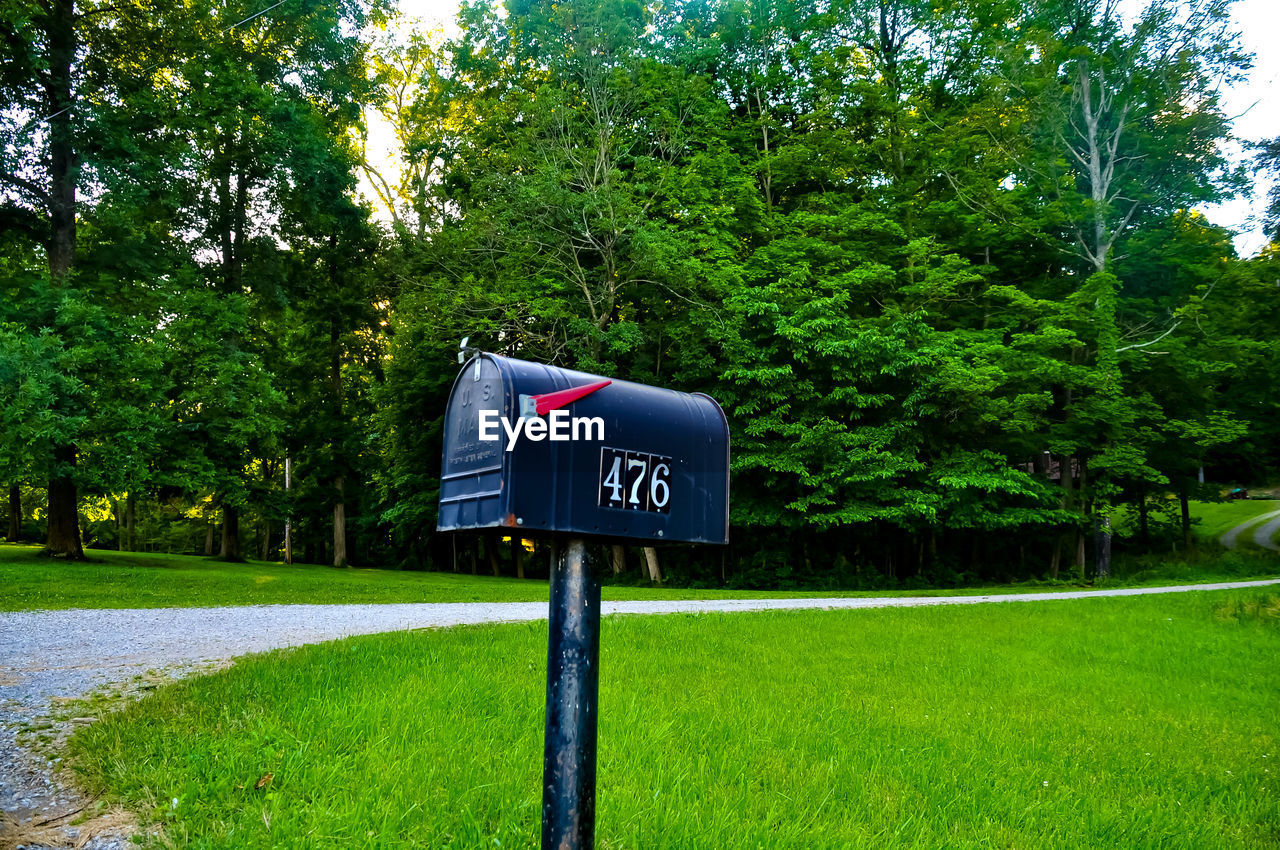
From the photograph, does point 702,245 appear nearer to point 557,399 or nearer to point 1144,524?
point 557,399

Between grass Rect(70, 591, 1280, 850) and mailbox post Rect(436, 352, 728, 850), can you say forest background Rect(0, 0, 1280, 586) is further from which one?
mailbox post Rect(436, 352, 728, 850)

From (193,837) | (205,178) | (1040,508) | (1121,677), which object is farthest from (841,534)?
(193,837)

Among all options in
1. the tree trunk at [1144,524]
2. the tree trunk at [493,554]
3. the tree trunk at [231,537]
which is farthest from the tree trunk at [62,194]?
the tree trunk at [1144,524]

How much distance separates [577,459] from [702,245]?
20.6 meters

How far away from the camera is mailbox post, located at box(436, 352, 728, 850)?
2.22m

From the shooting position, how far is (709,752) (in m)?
4.47

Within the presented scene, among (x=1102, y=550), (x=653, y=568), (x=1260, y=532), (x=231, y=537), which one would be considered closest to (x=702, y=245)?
(x=653, y=568)

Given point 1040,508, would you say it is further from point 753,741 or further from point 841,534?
point 753,741

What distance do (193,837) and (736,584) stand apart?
2272 cm

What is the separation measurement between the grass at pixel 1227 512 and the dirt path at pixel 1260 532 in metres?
0.49

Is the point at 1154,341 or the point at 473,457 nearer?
the point at 473,457

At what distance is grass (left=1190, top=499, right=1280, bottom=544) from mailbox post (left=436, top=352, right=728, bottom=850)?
47.3 meters

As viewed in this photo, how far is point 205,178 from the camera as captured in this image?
22.8 m

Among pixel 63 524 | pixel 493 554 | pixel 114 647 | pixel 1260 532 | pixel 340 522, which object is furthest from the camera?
pixel 1260 532
